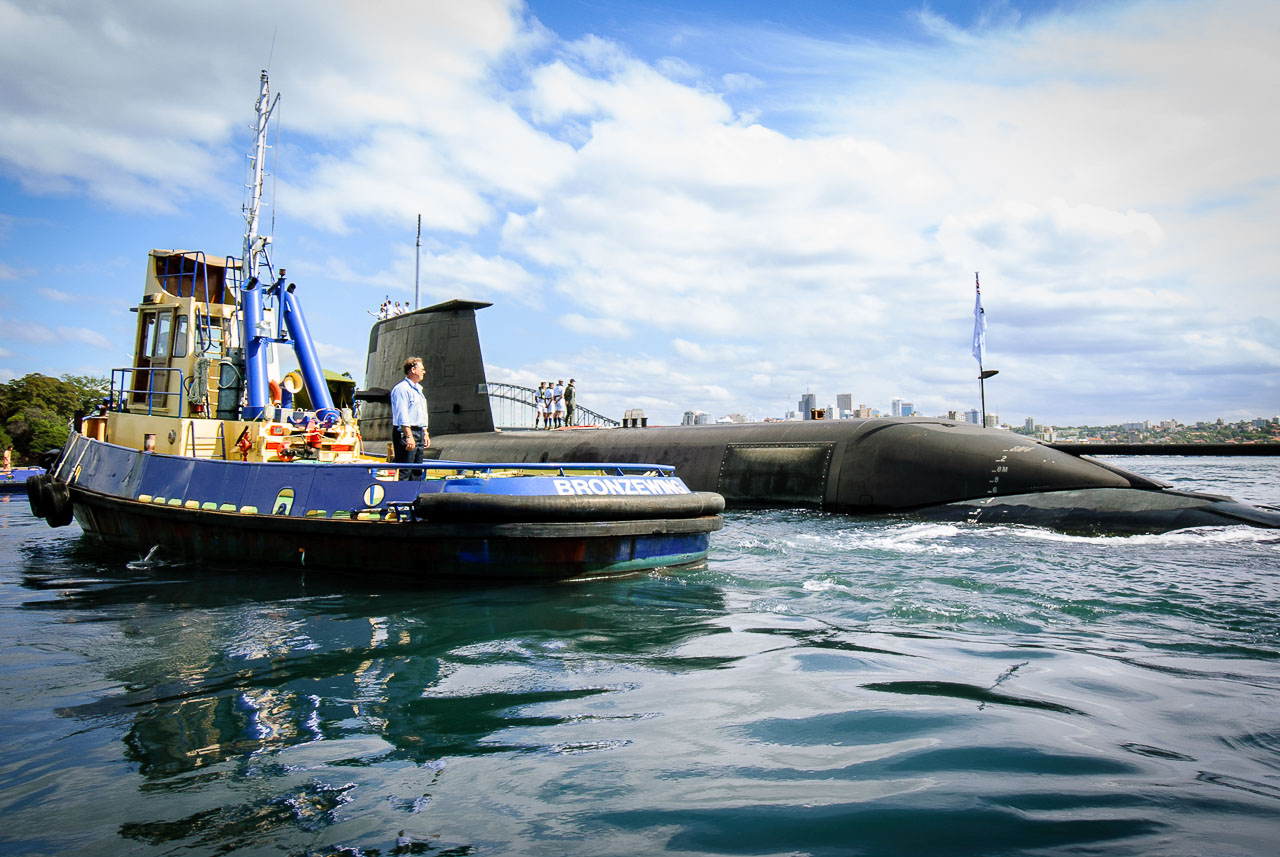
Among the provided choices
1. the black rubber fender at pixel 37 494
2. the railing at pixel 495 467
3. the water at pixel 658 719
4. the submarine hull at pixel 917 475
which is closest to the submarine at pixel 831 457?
the submarine hull at pixel 917 475

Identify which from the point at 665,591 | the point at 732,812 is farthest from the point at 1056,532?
the point at 732,812

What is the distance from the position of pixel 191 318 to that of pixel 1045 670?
1159 centimetres

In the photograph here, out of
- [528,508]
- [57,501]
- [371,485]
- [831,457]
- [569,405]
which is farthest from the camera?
[569,405]

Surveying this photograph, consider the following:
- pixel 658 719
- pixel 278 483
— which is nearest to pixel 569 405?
pixel 278 483

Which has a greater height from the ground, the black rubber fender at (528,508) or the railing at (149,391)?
the railing at (149,391)

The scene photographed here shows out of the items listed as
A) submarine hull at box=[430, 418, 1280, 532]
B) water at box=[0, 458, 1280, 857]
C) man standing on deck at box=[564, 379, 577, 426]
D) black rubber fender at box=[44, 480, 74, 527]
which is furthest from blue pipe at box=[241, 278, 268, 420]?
man standing on deck at box=[564, 379, 577, 426]

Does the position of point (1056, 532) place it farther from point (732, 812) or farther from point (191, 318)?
point (191, 318)

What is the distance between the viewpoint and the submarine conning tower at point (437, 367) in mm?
18891

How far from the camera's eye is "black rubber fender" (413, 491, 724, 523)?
7133 mm

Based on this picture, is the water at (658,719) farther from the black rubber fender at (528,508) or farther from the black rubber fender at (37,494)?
the black rubber fender at (37,494)

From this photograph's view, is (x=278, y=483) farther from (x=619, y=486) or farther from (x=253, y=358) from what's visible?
(x=619, y=486)

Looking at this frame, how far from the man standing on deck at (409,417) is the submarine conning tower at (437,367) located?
989 cm

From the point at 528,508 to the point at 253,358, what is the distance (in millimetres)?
5886

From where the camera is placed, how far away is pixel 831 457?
14344 mm
